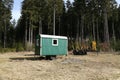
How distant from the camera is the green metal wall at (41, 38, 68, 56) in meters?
24.3

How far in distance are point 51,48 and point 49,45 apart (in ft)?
1.07

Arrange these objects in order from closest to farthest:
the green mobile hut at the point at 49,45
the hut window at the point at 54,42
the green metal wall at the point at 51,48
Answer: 1. the green mobile hut at the point at 49,45
2. the green metal wall at the point at 51,48
3. the hut window at the point at 54,42

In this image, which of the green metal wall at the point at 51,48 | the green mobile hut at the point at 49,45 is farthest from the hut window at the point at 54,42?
the green metal wall at the point at 51,48

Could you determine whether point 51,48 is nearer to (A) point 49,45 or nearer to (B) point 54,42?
(A) point 49,45

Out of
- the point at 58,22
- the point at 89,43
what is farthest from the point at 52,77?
the point at 58,22

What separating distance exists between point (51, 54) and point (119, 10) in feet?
190

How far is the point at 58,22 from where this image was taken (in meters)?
75.5

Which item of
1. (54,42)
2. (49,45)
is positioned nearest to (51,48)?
(49,45)

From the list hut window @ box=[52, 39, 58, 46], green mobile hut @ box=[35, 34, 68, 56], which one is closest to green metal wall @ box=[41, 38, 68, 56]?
green mobile hut @ box=[35, 34, 68, 56]

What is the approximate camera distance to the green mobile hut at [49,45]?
24131 millimetres

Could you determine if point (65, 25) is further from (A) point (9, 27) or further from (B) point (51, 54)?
(B) point (51, 54)

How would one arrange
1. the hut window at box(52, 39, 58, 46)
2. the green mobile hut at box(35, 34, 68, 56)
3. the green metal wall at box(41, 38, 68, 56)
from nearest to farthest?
the green mobile hut at box(35, 34, 68, 56), the green metal wall at box(41, 38, 68, 56), the hut window at box(52, 39, 58, 46)

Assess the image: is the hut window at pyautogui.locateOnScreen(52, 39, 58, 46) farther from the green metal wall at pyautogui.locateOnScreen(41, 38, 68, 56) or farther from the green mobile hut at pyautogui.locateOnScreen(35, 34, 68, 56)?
the green metal wall at pyautogui.locateOnScreen(41, 38, 68, 56)

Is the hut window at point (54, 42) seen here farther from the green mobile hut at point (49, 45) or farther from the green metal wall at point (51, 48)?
the green metal wall at point (51, 48)
